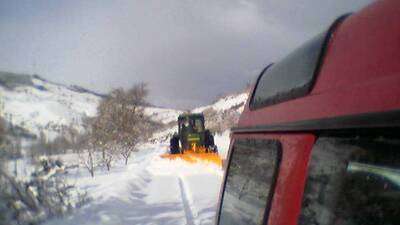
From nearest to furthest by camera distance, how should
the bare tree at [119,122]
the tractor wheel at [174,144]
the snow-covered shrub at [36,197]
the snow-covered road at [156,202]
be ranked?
the snow-covered shrub at [36,197], the snow-covered road at [156,202], the tractor wheel at [174,144], the bare tree at [119,122]

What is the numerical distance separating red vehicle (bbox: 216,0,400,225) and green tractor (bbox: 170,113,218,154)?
19582mm

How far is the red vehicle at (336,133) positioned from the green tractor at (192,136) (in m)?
19.6

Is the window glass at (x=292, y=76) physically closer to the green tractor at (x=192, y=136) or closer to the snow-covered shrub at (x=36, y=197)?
the snow-covered shrub at (x=36, y=197)

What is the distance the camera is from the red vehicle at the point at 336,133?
1.15 meters

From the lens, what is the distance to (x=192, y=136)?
22188mm

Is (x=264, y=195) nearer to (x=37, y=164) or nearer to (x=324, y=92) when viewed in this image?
(x=324, y=92)

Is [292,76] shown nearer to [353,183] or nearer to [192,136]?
[353,183]

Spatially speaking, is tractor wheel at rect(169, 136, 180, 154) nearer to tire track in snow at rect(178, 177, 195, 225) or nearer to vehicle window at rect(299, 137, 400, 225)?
tire track in snow at rect(178, 177, 195, 225)

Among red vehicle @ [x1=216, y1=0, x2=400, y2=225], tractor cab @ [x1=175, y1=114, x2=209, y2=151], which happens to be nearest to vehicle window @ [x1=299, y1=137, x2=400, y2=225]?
red vehicle @ [x1=216, y1=0, x2=400, y2=225]

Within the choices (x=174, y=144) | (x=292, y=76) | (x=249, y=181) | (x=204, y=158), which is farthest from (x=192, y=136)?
(x=292, y=76)

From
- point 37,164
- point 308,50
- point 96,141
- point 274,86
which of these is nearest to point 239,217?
point 274,86

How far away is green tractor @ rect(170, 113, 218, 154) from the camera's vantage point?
72.2 feet

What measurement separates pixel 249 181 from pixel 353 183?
3.70ft

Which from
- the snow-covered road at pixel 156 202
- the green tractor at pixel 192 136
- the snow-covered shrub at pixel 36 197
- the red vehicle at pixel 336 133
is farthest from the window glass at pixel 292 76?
the green tractor at pixel 192 136
